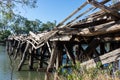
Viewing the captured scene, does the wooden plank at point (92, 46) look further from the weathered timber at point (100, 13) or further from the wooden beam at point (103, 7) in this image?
the wooden beam at point (103, 7)

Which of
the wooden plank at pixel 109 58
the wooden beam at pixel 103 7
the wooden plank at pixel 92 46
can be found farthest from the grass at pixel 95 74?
the wooden plank at pixel 92 46

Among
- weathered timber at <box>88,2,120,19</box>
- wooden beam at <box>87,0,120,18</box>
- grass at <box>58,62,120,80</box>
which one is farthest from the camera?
weathered timber at <box>88,2,120,19</box>

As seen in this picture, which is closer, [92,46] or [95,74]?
[95,74]

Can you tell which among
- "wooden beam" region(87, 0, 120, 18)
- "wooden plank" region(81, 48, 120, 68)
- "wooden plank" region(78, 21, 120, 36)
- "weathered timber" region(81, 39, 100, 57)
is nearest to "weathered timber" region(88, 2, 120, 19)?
"wooden beam" region(87, 0, 120, 18)

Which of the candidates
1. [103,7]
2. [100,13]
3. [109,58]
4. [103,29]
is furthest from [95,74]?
[100,13]

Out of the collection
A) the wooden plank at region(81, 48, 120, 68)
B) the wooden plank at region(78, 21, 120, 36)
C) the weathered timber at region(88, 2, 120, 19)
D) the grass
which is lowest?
the grass

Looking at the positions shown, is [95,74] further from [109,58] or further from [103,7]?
[103,7]

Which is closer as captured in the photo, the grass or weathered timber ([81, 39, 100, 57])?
the grass

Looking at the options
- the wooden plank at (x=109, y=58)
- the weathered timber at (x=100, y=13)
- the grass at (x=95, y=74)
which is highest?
the weathered timber at (x=100, y=13)

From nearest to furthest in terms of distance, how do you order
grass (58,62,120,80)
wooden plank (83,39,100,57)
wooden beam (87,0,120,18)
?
grass (58,62,120,80), wooden beam (87,0,120,18), wooden plank (83,39,100,57)

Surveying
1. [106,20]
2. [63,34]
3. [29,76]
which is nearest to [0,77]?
[29,76]

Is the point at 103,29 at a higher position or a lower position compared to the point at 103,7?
lower

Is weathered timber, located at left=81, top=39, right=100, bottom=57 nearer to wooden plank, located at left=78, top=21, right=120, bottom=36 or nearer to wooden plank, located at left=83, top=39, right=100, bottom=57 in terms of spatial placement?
wooden plank, located at left=83, top=39, right=100, bottom=57

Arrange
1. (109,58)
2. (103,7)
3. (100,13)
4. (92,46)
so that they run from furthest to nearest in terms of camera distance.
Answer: (92,46) < (100,13) < (109,58) < (103,7)
